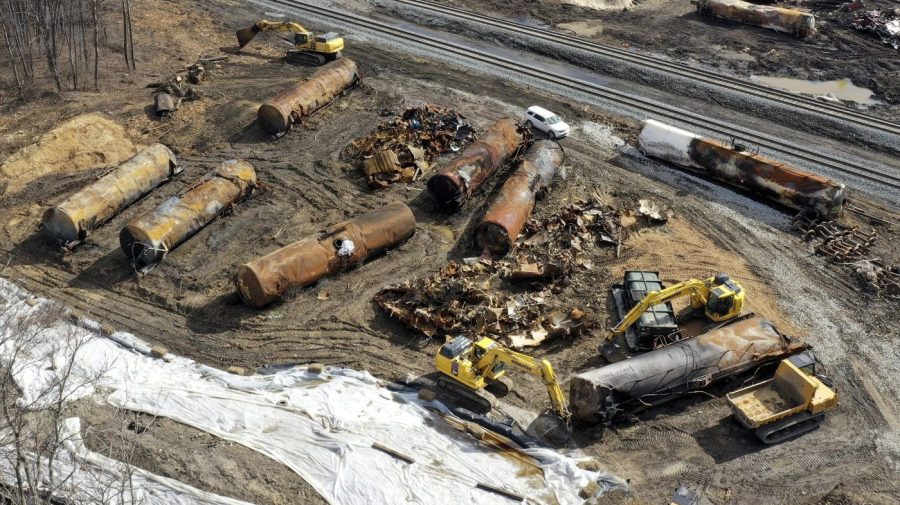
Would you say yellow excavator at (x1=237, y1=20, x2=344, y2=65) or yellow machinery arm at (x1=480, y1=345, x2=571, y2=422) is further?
yellow excavator at (x1=237, y1=20, x2=344, y2=65)

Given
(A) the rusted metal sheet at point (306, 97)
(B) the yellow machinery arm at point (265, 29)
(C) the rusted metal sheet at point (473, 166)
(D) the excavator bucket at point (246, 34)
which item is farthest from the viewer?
(D) the excavator bucket at point (246, 34)

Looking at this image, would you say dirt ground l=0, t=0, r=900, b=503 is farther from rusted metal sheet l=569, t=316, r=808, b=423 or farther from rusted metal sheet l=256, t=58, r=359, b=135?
rusted metal sheet l=569, t=316, r=808, b=423

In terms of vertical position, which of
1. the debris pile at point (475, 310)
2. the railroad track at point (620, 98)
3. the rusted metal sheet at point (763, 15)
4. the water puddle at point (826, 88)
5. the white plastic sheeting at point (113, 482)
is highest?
the rusted metal sheet at point (763, 15)

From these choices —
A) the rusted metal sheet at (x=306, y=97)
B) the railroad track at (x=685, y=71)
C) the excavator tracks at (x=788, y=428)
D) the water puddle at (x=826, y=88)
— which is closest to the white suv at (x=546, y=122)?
the rusted metal sheet at (x=306, y=97)

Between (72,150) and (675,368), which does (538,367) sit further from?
(72,150)

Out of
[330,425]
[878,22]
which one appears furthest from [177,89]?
[878,22]

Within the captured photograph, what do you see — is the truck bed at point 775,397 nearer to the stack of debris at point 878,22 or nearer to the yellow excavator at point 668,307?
the yellow excavator at point 668,307

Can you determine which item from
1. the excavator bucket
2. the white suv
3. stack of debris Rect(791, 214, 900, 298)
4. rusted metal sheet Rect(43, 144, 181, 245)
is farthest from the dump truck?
the excavator bucket
